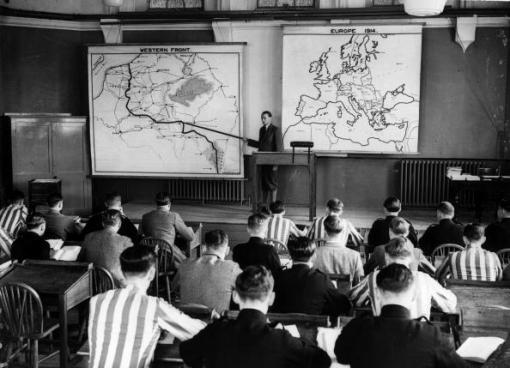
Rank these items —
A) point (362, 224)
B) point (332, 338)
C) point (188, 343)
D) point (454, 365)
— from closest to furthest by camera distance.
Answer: point (454, 365), point (188, 343), point (332, 338), point (362, 224)

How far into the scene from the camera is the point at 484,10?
9.40 m

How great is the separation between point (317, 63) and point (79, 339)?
21.1 ft

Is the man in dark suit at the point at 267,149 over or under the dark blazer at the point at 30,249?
over

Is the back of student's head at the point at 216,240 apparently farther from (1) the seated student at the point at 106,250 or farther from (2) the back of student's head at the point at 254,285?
(2) the back of student's head at the point at 254,285

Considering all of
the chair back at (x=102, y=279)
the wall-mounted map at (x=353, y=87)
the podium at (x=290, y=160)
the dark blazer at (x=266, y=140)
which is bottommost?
the chair back at (x=102, y=279)

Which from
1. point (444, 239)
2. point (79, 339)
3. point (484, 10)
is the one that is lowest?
point (79, 339)

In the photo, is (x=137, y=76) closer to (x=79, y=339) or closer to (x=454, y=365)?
(x=79, y=339)

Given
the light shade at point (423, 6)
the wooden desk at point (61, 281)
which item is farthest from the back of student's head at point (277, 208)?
the light shade at point (423, 6)

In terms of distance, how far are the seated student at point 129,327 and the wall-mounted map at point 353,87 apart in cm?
731

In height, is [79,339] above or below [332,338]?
below

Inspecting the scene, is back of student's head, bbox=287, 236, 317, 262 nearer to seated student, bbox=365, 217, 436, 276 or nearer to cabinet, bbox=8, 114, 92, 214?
seated student, bbox=365, 217, 436, 276

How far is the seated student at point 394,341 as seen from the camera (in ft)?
8.13

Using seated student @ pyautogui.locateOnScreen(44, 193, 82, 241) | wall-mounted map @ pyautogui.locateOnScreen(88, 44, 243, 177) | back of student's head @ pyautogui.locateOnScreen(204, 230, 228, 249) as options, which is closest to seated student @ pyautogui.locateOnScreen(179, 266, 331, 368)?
back of student's head @ pyautogui.locateOnScreen(204, 230, 228, 249)

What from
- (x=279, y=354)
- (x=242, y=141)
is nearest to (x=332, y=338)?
(x=279, y=354)
